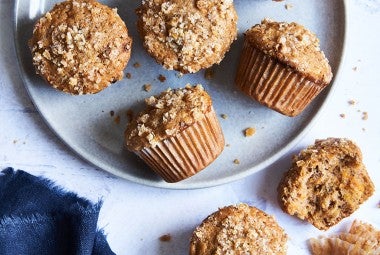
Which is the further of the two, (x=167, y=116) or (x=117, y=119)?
(x=117, y=119)

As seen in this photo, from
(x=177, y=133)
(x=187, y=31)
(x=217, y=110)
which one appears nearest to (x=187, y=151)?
(x=177, y=133)

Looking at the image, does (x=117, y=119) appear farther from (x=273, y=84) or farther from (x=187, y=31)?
(x=273, y=84)

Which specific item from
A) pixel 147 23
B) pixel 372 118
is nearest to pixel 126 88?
pixel 147 23

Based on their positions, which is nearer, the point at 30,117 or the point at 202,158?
the point at 202,158

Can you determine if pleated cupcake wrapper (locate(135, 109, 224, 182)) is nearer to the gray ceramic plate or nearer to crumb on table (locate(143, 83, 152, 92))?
the gray ceramic plate

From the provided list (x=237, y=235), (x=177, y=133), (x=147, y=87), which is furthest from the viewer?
(x=147, y=87)

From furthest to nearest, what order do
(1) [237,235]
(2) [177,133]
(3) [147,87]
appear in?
(3) [147,87] < (1) [237,235] < (2) [177,133]

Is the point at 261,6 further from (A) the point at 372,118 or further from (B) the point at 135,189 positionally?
(B) the point at 135,189
